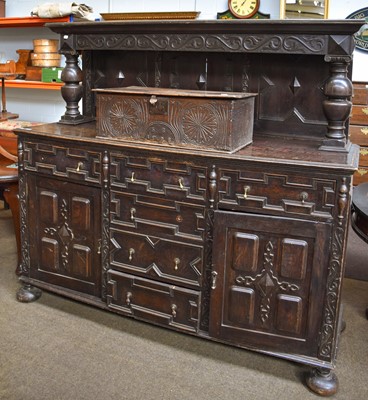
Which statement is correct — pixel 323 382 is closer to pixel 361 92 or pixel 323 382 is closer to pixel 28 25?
pixel 361 92

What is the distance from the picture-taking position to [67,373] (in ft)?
7.43

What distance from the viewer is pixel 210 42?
2408 millimetres

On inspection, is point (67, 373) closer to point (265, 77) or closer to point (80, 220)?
point (80, 220)

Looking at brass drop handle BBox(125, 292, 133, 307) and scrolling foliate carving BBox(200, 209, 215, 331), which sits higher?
scrolling foliate carving BBox(200, 209, 215, 331)

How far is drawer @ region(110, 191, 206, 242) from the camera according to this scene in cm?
229

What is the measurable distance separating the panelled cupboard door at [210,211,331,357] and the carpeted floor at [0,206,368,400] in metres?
0.16

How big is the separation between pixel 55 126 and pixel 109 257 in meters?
0.79

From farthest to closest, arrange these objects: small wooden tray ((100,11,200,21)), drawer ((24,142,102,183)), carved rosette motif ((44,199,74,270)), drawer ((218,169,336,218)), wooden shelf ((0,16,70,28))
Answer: wooden shelf ((0,16,70,28))
small wooden tray ((100,11,200,21))
carved rosette motif ((44,199,74,270))
drawer ((24,142,102,183))
drawer ((218,169,336,218))

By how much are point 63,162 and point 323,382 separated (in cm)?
157

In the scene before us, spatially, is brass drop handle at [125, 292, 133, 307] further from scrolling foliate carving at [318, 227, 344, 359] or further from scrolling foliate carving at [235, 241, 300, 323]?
scrolling foliate carving at [318, 227, 344, 359]

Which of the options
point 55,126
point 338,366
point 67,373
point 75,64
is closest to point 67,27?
point 75,64

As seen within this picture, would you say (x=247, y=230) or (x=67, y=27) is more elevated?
(x=67, y=27)

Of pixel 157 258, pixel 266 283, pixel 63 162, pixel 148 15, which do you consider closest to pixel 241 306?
pixel 266 283

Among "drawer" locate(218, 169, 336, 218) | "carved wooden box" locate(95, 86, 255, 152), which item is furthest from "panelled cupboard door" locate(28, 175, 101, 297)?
"drawer" locate(218, 169, 336, 218)
